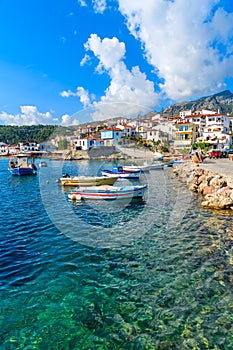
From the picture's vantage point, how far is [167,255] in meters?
8.93

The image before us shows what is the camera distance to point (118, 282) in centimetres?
734

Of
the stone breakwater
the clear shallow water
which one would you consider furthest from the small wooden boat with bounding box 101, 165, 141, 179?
the clear shallow water

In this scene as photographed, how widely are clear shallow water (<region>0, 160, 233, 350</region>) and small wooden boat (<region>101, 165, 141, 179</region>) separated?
17.4m

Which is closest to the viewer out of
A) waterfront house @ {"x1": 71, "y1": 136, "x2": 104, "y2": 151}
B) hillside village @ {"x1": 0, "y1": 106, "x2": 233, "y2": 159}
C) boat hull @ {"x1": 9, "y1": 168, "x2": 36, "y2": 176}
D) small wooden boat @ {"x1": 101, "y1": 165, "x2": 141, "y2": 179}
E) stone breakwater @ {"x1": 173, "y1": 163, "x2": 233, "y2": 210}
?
stone breakwater @ {"x1": 173, "y1": 163, "x2": 233, "y2": 210}

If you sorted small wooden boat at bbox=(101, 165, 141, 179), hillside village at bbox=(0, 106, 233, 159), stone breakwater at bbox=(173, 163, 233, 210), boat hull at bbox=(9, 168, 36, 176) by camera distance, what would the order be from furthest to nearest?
hillside village at bbox=(0, 106, 233, 159) → boat hull at bbox=(9, 168, 36, 176) → small wooden boat at bbox=(101, 165, 141, 179) → stone breakwater at bbox=(173, 163, 233, 210)

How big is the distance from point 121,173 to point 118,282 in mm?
25429

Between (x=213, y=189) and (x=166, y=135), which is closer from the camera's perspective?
(x=213, y=189)

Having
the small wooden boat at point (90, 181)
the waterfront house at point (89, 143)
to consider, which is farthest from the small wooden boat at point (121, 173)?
the waterfront house at point (89, 143)

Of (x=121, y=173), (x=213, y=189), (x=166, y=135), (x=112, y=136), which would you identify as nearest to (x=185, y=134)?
(x=166, y=135)

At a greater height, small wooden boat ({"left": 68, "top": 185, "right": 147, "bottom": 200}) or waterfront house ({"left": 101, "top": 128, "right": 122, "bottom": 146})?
waterfront house ({"left": 101, "top": 128, "right": 122, "bottom": 146})

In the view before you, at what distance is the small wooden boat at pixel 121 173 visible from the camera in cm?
3131

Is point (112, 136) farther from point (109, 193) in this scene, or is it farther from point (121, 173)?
point (109, 193)

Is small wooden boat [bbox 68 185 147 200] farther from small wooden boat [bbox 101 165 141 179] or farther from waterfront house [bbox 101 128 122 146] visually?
waterfront house [bbox 101 128 122 146]

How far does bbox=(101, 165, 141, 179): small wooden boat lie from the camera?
3131cm
